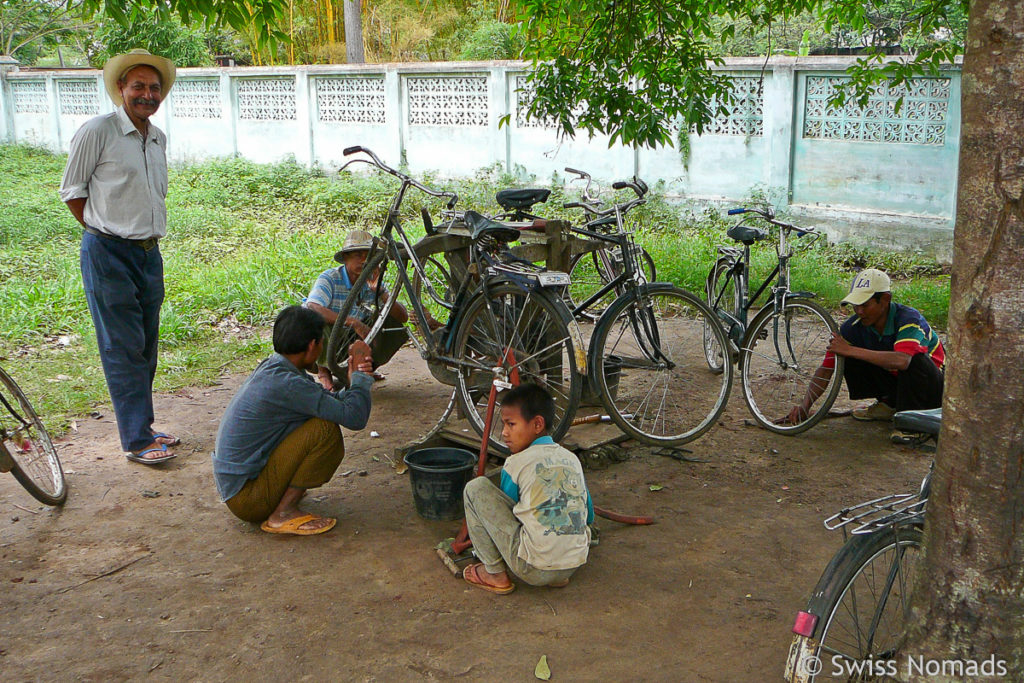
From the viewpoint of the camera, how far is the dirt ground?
3.11m

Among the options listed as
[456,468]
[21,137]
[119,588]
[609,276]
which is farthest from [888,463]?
[21,137]

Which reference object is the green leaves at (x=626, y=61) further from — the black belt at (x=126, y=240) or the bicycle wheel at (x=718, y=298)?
the black belt at (x=126, y=240)

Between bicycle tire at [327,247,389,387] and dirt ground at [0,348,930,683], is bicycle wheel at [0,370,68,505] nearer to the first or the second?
dirt ground at [0,348,930,683]

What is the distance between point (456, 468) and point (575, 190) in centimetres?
845

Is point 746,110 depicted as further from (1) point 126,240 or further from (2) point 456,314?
(1) point 126,240

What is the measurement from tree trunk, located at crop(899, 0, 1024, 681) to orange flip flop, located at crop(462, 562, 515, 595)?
5.05 ft

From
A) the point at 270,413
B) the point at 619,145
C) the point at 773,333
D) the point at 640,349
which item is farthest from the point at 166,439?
the point at 619,145

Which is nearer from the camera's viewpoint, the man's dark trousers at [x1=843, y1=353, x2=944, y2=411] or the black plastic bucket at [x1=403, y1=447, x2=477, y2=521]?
the black plastic bucket at [x1=403, y1=447, x2=477, y2=521]

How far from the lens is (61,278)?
8.68 m

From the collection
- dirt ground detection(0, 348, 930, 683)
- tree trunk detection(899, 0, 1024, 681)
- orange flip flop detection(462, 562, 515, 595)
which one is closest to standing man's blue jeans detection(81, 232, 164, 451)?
dirt ground detection(0, 348, 930, 683)

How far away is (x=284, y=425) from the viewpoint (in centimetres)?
401

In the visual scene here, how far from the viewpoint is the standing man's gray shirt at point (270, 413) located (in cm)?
394

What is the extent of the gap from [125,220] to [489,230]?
1908 millimetres

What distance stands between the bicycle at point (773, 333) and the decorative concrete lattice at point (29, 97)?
58.4 ft
